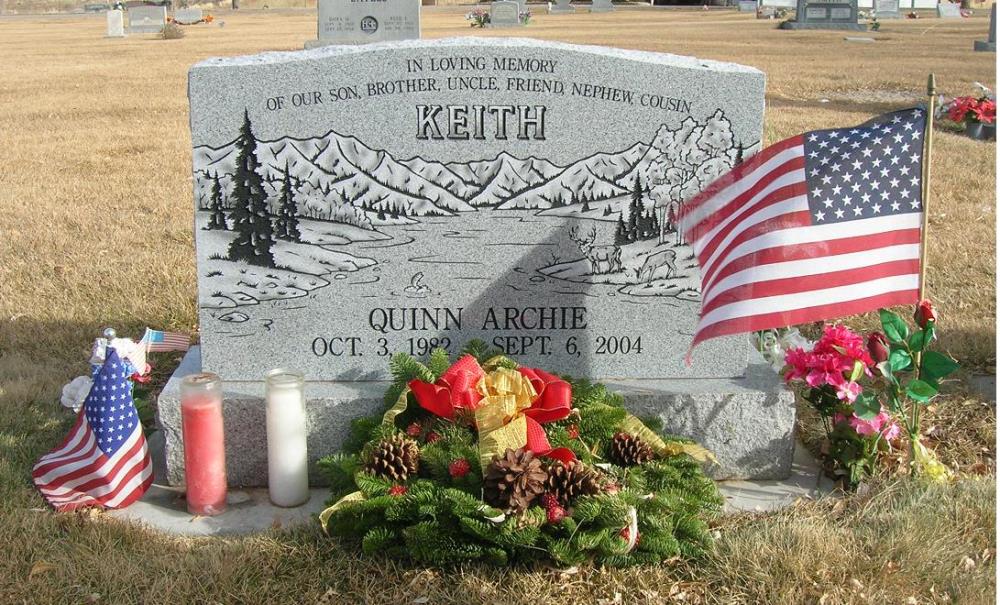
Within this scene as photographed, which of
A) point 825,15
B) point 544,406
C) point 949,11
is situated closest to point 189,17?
point 825,15

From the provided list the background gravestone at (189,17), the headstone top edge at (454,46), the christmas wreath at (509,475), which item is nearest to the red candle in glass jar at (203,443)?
the christmas wreath at (509,475)

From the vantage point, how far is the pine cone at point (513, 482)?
11.1 ft

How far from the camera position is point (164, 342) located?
5105 millimetres

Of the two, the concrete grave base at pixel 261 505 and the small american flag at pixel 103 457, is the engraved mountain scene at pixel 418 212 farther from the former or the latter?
the concrete grave base at pixel 261 505

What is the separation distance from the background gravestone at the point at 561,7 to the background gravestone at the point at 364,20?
41.6 metres

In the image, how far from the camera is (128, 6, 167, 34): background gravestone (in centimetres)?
3856

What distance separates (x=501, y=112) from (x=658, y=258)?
34.1 inches

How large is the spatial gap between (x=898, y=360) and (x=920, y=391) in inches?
5.8

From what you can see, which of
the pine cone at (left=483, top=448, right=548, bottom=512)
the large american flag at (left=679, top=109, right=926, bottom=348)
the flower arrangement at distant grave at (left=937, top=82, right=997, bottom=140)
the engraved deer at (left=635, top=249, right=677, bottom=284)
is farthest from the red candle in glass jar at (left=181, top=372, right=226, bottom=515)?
the flower arrangement at distant grave at (left=937, top=82, right=997, bottom=140)

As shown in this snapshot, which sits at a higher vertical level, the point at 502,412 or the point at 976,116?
the point at 976,116

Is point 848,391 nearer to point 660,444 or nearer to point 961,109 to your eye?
point 660,444

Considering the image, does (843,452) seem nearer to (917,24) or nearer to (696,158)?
(696,158)

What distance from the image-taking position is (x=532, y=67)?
4.02 m

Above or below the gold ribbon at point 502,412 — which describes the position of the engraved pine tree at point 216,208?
above
